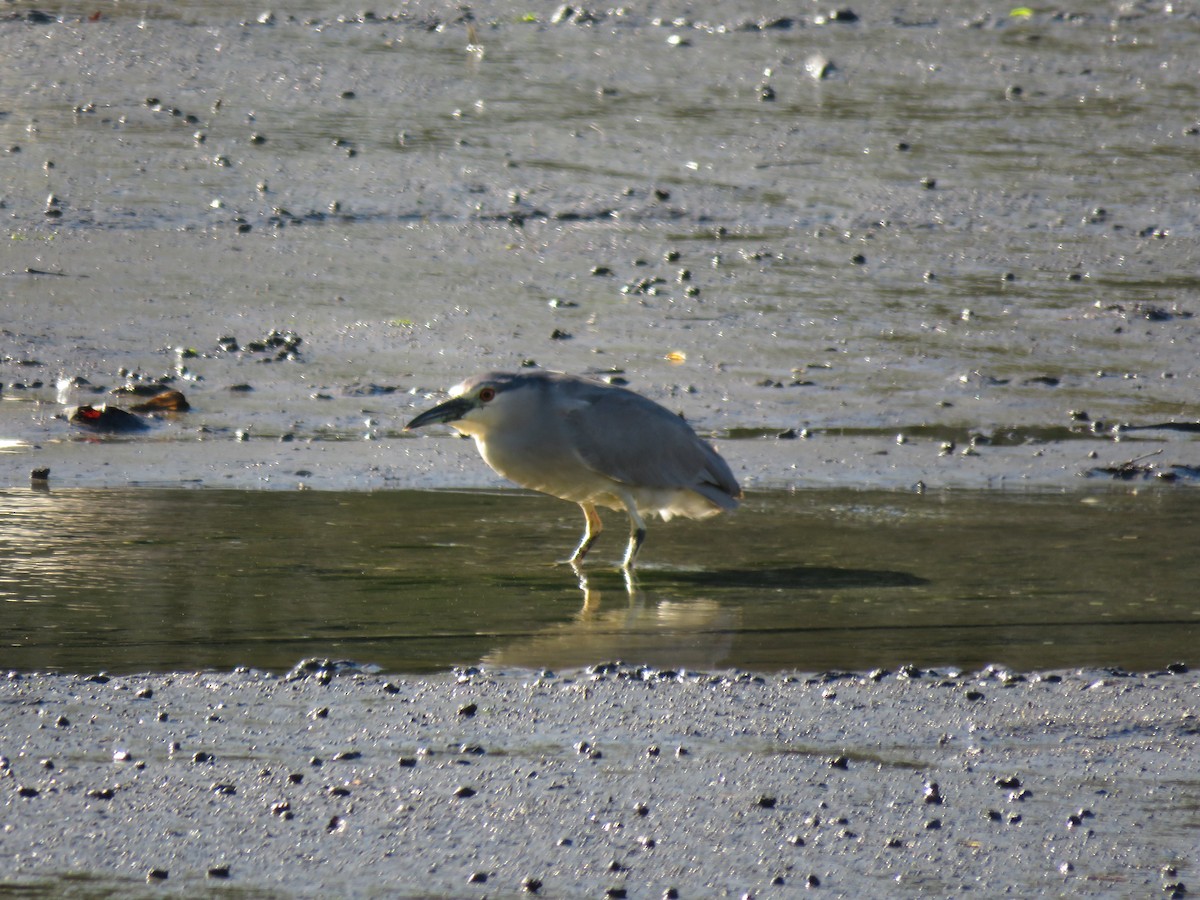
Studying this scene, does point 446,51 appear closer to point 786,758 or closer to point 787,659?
point 787,659

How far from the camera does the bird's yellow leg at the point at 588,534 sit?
722 centimetres

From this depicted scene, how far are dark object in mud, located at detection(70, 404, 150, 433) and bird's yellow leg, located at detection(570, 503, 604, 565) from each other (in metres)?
2.43

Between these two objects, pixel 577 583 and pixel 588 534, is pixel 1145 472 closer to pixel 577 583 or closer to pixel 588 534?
pixel 588 534

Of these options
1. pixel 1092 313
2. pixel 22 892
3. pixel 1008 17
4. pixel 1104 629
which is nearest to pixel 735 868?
pixel 22 892

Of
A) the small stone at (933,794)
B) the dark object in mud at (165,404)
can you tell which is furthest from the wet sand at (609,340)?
the dark object in mud at (165,404)

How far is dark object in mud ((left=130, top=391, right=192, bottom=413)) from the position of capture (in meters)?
9.20

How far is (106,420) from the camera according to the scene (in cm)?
895

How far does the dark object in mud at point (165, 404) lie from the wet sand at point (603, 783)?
162 inches

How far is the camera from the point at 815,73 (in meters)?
14.7

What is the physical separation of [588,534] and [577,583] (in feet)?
1.96

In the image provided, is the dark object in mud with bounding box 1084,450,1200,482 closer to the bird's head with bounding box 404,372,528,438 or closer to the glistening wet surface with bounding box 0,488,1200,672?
the glistening wet surface with bounding box 0,488,1200,672

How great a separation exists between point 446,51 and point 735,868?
11461mm

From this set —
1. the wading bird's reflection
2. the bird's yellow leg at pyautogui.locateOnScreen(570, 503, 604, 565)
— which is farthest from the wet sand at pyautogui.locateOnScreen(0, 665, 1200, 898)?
the bird's yellow leg at pyautogui.locateOnScreen(570, 503, 604, 565)

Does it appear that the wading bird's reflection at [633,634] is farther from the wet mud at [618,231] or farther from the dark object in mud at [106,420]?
the dark object in mud at [106,420]
